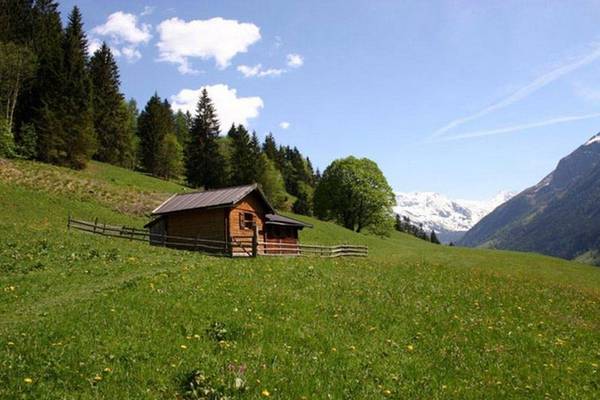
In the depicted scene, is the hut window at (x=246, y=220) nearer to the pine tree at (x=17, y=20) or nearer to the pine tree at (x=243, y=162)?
the pine tree at (x=243, y=162)

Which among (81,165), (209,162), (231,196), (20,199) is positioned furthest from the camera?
(209,162)

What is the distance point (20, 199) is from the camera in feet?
157

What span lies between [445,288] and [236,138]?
71.4 metres

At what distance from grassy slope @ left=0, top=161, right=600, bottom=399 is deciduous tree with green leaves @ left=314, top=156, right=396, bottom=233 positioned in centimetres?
5854

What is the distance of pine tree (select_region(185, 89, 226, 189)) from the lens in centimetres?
8538

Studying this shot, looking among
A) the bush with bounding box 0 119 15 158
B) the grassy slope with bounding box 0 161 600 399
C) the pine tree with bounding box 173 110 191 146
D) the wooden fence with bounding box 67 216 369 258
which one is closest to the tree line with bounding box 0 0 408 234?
the bush with bounding box 0 119 15 158

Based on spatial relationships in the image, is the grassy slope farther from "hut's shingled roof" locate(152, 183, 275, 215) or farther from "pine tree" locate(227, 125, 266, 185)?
"pine tree" locate(227, 125, 266, 185)

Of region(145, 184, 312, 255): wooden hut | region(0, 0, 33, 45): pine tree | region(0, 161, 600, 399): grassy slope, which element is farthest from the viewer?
region(0, 0, 33, 45): pine tree

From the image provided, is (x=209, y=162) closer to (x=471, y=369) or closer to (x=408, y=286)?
(x=408, y=286)

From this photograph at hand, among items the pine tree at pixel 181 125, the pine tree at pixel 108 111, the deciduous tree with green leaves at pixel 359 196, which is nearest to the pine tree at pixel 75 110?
the pine tree at pixel 108 111

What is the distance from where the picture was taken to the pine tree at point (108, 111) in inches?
3211

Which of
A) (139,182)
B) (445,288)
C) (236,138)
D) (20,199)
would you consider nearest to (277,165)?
(236,138)

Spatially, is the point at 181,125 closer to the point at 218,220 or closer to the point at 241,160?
the point at 241,160

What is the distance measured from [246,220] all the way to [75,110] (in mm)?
41133
